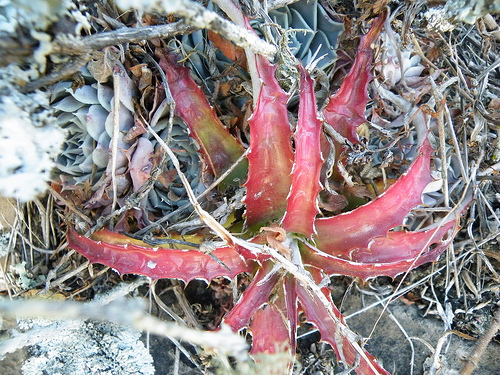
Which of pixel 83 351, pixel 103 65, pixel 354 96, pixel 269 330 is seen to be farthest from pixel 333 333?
pixel 103 65

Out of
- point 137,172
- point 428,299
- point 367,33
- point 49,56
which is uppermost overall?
point 367,33

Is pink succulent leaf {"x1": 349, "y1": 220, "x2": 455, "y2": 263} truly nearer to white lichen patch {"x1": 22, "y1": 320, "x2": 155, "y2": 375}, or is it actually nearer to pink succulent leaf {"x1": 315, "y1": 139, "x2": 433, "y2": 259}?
pink succulent leaf {"x1": 315, "y1": 139, "x2": 433, "y2": 259}

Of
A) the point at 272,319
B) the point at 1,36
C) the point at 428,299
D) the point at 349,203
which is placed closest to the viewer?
the point at 1,36

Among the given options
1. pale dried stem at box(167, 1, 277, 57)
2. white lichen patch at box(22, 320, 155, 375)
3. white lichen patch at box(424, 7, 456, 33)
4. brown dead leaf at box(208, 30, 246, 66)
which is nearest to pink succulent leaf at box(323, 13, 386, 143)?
white lichen patch at box(424, 7, 456, 33)

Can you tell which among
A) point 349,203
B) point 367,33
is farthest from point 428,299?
point 367,33

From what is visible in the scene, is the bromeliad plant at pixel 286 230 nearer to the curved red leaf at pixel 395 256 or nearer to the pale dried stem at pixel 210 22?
the curved red leaf at pixel 395 256

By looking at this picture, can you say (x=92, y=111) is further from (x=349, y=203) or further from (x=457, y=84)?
(x=457, y=84)
